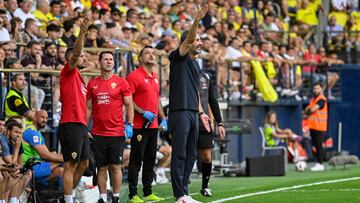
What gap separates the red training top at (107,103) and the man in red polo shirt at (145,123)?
609 mm

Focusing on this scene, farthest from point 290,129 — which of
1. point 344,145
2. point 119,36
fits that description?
point 119,36

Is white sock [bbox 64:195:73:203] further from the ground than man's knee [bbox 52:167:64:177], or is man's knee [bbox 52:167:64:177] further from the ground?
man's knee [bbox 52:167:64:177]

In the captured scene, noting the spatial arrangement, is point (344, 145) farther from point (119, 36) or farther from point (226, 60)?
point (119, 36)

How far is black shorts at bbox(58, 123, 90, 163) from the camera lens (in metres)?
13.9

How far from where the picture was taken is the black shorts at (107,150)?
14625 mm

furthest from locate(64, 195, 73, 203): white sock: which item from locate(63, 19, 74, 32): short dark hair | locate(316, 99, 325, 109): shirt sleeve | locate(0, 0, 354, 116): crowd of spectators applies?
locate(316, 99, 325, 109): shirt sleeve

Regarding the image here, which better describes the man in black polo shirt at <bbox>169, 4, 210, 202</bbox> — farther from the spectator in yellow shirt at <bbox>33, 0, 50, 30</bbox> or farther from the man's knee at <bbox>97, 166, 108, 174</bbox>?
the spectator in yellow shirt at <bbox>33, 0, 50, 30</bbox>

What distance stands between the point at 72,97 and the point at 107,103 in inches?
30.8

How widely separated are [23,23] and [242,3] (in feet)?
35.1

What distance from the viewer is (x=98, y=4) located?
2419 centimetres

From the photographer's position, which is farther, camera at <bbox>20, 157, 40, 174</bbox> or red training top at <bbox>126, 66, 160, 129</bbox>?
red training top at <bbox>126, 66, 160, 129</bbox>

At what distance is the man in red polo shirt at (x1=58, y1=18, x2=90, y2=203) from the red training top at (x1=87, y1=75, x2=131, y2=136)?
1.83 ft

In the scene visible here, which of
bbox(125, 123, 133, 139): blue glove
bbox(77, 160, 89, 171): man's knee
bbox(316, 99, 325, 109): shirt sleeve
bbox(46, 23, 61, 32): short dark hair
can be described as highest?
bbox(46, 23, 61, 32): short dark hair

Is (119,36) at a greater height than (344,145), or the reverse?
(119,36)
